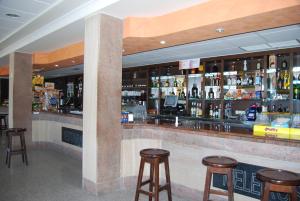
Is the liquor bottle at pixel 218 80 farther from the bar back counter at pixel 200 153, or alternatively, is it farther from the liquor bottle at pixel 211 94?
the bar back counter at pixel 200 153

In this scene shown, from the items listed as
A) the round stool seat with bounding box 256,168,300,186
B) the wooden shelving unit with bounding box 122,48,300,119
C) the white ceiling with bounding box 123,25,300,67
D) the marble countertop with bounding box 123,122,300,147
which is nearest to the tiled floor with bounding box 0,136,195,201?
the marble countertop with bounding box 123,122,300,147

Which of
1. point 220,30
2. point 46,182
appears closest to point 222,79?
point 220,30

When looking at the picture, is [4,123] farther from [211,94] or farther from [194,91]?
[211,94]

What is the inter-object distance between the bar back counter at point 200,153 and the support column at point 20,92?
4.01 metres

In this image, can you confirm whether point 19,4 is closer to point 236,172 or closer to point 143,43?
point 143,43

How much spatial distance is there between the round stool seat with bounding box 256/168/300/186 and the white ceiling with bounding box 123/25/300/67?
2344 millimetres

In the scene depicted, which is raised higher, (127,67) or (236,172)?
(127,67)

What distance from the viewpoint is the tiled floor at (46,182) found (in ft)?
11.4

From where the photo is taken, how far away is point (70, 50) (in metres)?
6.10

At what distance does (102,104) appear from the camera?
361 centimetres

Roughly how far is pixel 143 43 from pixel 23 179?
307cm

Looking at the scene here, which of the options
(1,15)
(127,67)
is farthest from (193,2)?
(127,67)

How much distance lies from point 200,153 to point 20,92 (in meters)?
5.27

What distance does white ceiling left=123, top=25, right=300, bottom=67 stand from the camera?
13.3ft
